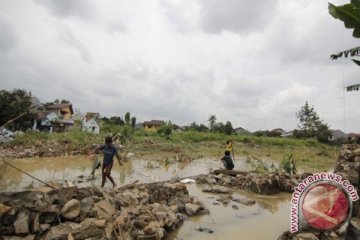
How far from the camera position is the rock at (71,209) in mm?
5694

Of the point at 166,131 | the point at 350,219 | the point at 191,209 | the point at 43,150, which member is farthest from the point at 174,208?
the point at 166,131

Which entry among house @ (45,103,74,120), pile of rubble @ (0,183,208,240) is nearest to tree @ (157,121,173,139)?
house @ (45,103,74,120)

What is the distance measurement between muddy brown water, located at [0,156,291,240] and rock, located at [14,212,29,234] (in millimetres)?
2671

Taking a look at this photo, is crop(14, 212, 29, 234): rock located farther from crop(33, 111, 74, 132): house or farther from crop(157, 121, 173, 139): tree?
crop(33, 111, 74, 132): house

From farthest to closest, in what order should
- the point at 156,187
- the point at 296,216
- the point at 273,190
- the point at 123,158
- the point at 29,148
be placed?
the point at 29,148
the point at 123,158
the point at 273,190
the point at 156,187
the point at 296,216

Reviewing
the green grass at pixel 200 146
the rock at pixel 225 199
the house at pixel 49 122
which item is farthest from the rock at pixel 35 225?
the house at pixel 49 122

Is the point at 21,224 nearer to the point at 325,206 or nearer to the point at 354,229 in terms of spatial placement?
the point at 325,206

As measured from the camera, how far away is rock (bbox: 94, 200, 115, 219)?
19.7ft

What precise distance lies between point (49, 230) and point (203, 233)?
2.99 metres

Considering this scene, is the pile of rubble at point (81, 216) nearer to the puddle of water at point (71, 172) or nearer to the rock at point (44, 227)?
the rock at point (44, 227)

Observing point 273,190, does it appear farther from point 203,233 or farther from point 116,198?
point 116,198

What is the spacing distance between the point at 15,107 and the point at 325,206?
2858 cm

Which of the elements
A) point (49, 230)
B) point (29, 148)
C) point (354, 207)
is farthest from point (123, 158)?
point (354, 207)

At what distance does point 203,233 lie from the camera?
6.68 meters
